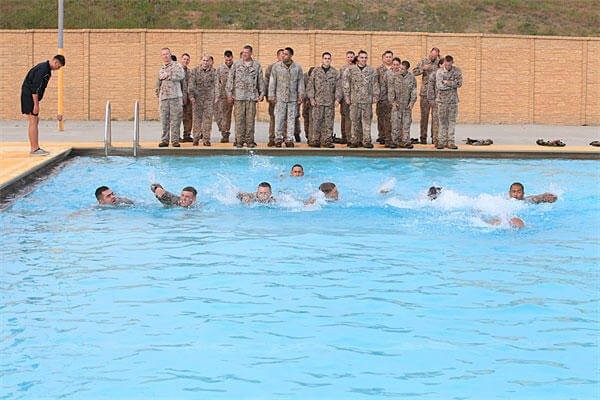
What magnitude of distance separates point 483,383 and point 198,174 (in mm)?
12348

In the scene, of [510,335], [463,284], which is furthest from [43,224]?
[510,335]

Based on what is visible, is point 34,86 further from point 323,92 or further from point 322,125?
point 322,125

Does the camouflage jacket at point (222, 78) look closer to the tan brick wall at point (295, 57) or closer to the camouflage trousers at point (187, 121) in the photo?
the camouflage trousers at point (187, 121)

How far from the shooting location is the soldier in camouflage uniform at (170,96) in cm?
2211

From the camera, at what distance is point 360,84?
73.9ft

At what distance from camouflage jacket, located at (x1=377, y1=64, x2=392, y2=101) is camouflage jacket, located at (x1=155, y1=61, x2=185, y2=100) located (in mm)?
4076

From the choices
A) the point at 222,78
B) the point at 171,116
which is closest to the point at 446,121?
the point at 222,78

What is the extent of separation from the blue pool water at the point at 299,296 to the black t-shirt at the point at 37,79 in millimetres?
1760

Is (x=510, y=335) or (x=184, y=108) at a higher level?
(x=184, y=108)

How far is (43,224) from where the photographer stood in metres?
14.7

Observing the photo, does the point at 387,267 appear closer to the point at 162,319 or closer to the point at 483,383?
the point at 162,319

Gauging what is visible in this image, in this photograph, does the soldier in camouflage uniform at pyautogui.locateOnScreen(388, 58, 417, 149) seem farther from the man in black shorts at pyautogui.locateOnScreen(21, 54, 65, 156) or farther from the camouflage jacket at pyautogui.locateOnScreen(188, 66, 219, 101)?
the man in black shorts at pyautogui.locateOnScreen(21, 54, 65, 156)

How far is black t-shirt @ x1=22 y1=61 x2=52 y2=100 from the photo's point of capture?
61.9 feet

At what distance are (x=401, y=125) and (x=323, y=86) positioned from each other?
1.88m
